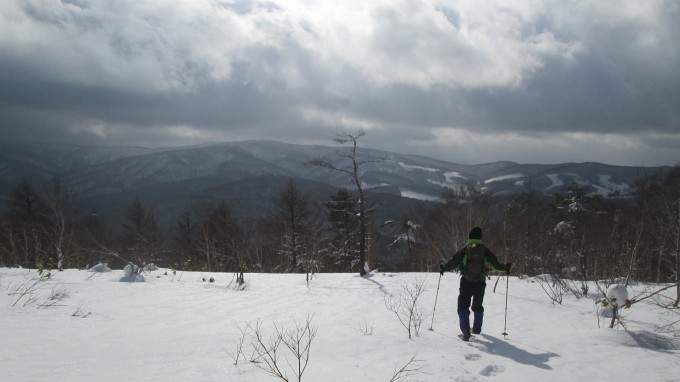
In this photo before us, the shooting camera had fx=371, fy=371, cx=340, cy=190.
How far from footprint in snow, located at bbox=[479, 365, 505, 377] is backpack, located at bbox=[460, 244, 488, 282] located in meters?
1.84

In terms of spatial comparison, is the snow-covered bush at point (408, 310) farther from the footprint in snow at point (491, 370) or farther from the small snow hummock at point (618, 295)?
the small snow hummock at point (618, 295)

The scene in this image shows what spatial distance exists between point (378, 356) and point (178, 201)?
15127cm

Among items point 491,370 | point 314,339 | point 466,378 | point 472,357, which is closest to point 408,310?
point 314,339

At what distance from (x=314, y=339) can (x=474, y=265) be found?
121 inches

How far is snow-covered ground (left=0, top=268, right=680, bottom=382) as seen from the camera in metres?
4.47

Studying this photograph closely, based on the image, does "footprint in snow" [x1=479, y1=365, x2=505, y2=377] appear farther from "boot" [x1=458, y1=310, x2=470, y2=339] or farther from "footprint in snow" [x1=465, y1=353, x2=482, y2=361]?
"boot" [x1=458, y1=310, x2=470, y2=339]

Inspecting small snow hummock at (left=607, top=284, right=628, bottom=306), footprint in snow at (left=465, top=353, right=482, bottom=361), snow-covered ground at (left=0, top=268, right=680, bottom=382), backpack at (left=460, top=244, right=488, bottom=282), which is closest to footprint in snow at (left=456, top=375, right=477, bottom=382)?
snow-covered ground at (left=0, top=268, right=680, bottom=382)

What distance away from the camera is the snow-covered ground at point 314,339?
447 centimetres

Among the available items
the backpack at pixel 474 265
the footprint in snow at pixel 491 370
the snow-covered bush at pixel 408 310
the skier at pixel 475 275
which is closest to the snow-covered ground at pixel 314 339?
the footprint in snow at pixel 491 370

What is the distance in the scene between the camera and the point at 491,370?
4.80 meters

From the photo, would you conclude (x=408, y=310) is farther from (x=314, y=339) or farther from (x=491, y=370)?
(x=491, y=370)

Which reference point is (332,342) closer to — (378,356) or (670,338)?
(378,356)

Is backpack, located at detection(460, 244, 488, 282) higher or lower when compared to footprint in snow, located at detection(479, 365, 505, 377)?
higher

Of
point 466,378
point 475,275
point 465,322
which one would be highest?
point 475,275
